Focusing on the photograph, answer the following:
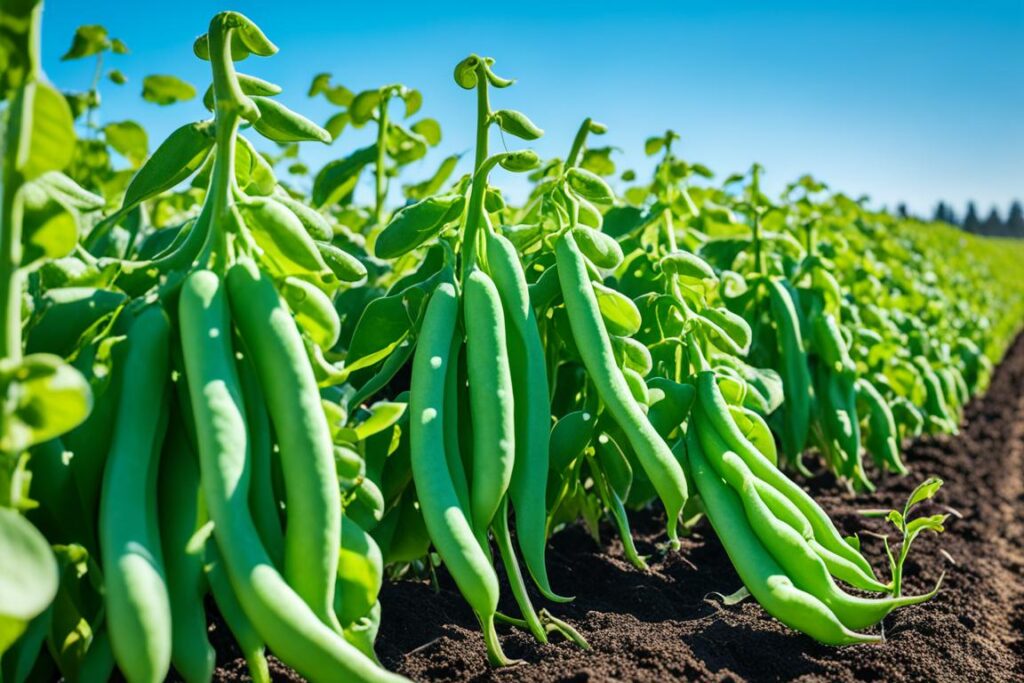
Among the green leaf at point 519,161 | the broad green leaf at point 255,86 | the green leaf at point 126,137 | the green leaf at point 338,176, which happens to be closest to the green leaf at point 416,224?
the green leaf at point 519,161

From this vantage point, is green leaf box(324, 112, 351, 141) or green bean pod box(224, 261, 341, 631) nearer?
green bean pod box(224, 261, 341, 631)

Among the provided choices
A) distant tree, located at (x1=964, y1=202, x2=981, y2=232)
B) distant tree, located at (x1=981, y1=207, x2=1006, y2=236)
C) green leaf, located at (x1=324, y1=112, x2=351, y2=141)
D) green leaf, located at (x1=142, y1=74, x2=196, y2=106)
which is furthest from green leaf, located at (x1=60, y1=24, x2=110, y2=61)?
distant tree, located at (x1=981, y1=207, x2=1006, y2=236)

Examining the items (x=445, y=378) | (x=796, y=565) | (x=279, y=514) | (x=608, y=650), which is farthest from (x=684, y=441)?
(x=279, y=514)

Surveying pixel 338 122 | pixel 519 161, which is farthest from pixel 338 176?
pixel 519 161

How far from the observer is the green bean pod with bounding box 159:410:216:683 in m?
1.11

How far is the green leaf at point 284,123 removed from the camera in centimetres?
151

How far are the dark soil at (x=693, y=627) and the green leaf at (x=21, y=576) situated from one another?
70 cm

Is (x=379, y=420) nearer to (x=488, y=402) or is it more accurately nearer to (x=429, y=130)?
(x=488, y=402)

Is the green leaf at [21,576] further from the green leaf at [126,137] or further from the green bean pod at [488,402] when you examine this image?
the green leaf at [126,137]

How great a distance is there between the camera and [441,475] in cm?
141

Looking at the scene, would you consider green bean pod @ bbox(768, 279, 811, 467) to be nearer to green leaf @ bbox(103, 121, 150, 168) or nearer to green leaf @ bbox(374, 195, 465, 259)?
green leaf @ bbox(374, 195, 465, 259)

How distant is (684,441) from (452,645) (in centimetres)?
59

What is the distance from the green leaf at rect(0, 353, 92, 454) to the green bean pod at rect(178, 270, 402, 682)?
178 millimetres

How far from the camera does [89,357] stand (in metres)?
1.23
